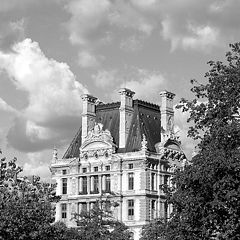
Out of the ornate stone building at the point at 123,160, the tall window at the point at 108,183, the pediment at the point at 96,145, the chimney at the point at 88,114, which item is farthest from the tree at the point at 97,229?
the chimney at the point at 88,114

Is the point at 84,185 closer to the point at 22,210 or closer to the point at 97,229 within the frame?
the point at 97,229

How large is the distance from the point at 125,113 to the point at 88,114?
692cm

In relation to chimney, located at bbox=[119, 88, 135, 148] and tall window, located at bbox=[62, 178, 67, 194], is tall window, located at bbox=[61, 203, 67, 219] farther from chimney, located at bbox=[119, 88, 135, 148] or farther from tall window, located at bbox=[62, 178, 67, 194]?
chimney, located at bbox=[119, 88, 135, 148]

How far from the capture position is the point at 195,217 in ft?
147

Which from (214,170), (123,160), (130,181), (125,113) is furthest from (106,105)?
(214,170)

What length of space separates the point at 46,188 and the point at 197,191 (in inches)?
734

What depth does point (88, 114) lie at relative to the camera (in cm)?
11681

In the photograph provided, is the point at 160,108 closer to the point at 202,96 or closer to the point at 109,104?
the point at 109,104

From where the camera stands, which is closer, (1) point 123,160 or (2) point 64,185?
(1) point 123,160

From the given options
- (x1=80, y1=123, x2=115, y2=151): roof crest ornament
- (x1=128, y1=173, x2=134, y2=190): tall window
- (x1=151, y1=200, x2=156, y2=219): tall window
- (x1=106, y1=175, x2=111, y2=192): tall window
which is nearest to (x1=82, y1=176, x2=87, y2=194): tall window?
(x1=106, y1=175, x2=111, y2=192): tall window

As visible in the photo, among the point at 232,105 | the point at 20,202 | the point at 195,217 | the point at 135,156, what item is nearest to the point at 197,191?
the point at 195,217

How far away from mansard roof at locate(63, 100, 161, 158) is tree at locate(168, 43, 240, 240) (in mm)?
63672

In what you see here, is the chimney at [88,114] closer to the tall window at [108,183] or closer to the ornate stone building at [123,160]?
the ornate stone building at [123,160]

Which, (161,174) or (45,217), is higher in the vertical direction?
(161,174)
